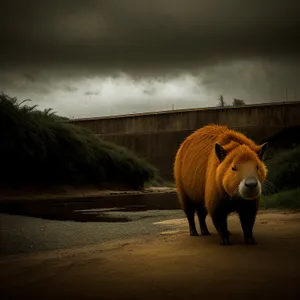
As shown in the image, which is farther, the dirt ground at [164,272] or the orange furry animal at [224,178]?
the orange furry animal at [224,178]

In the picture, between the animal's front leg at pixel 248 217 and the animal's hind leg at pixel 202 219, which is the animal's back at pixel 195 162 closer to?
the animal's hind leg at pixel 202 219

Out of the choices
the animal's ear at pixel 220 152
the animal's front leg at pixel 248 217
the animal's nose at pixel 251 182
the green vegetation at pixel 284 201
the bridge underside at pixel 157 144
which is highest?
the bridge underside at pixel 157 144

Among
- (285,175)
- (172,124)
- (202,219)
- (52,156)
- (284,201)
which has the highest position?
(172,124)

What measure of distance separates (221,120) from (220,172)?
74.5 feet

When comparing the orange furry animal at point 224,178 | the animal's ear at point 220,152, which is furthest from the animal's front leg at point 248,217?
the animal's ear at point 220,152

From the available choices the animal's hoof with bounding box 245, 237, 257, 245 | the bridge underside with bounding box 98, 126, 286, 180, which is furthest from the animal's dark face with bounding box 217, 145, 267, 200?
the bridge underside with bounding box 98, 126, 286, 180

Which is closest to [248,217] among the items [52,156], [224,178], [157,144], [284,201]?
[224,178]

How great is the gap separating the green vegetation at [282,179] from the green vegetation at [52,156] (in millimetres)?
10467

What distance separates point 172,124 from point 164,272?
25613mm

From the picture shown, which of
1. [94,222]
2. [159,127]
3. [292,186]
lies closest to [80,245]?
[94,222]

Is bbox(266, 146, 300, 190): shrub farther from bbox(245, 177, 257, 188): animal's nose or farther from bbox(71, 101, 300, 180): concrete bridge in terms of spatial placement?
bbox(71, 101, 300, 180): concrete bridge

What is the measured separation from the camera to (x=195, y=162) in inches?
230

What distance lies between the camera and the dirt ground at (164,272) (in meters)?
2.95

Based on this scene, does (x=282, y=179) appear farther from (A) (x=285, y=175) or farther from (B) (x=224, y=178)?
(B) (x=224, y=178)
